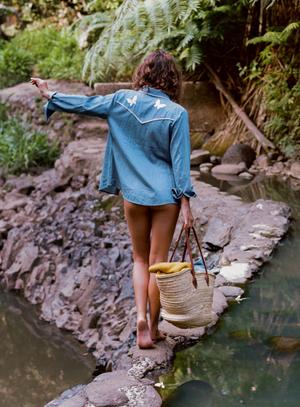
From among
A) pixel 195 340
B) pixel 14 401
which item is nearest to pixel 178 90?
pixel 195 340

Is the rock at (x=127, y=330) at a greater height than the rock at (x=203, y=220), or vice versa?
the rock at (x=203, y=220)

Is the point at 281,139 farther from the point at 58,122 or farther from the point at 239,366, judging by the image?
the point at 239,366

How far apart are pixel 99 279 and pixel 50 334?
2.42 ft

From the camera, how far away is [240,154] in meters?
6.65

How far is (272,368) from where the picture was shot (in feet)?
7.33

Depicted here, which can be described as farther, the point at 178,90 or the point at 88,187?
the point at 88,187

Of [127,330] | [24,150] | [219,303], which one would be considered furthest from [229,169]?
[219,303]

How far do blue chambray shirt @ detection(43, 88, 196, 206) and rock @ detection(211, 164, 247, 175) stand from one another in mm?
4327

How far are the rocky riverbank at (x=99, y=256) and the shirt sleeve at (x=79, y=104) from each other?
1.29m

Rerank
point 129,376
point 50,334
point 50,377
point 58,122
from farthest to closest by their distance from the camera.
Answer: point 58,122 < point 50,334 < point 50,377 < point 129,376

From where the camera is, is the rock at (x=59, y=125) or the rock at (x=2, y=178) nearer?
the rock at (x=2, y=178)

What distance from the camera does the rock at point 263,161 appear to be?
21.5ft

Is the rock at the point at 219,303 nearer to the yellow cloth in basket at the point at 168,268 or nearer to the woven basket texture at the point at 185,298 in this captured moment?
the woven basket texture at the point at 185,298

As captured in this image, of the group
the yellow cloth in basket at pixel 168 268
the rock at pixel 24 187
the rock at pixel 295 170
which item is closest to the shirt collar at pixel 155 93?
the yellow cloth in basket at pixel 168 268
